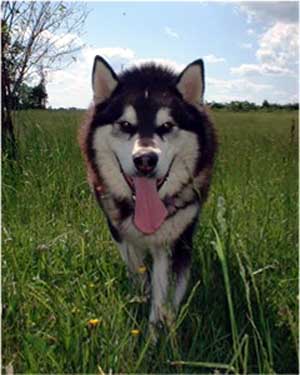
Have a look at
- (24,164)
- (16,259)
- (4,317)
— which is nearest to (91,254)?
(16,259)

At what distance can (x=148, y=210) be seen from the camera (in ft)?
10.00

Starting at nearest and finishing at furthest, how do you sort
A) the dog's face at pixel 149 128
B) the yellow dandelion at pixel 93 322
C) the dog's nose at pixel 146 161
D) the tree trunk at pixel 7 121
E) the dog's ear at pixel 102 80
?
the yellow dandelion at pixel 93 322, the dog's nose at pixel 146 161, the dog's face at pixel 149 128, the dog's ear at pixel 102 80, the tree trunk at pixel 7 121

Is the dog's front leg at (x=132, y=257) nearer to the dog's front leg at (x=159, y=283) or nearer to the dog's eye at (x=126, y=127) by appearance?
the dog's front leg at (x=159, y=283)

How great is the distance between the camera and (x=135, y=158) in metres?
2.65

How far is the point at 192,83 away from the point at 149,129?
388 millimetres

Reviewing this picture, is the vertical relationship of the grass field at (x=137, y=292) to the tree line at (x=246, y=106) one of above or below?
below

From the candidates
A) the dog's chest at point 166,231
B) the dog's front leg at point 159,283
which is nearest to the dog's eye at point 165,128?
the dog's chest at point 166,231

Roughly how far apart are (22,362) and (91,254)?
2.93 ft

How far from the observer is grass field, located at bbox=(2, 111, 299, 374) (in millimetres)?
2188

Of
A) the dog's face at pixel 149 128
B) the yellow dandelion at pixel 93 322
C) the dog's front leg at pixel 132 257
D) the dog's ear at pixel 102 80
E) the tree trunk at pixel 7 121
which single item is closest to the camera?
the yellow dandelion at pixel 93 322

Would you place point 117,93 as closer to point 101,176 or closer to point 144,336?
point 101,176

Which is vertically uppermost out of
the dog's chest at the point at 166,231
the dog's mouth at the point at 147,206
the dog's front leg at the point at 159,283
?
the dog's mouth at the point at 147,206

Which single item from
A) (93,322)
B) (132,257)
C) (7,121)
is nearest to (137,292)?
(132,257)

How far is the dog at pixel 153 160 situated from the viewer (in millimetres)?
2820
